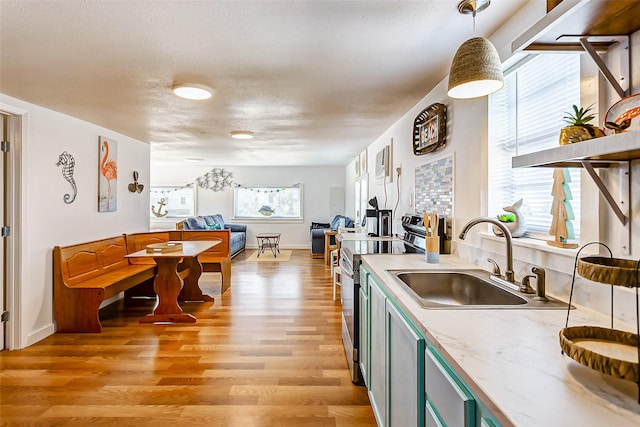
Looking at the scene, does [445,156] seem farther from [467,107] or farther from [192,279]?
[192,279]

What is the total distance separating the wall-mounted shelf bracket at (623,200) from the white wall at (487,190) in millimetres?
18

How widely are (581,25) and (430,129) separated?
169 centimetres

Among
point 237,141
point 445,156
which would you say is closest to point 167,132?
point 237,141

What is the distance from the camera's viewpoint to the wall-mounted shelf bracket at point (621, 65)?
1.07 m

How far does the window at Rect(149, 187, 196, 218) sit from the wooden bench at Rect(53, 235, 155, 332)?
17.1ft

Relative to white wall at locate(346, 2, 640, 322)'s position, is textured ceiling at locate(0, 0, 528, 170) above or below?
above

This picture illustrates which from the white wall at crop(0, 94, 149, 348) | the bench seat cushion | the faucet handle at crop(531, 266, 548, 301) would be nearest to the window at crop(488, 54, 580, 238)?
the faucet handle at crop(531, 266, 548, 301)

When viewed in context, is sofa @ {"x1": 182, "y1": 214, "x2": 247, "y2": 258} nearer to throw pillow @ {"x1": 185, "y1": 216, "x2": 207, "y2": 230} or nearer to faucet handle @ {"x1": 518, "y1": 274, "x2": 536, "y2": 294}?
throw pillow @ {"x1": 185, "y1": 216, "x2": 207, "y2": 230}

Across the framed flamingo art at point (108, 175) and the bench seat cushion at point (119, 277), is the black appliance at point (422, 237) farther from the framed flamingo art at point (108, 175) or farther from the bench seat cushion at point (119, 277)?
the framed flamingo art at point (108, 175)

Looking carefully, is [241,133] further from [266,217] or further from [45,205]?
[266,217]

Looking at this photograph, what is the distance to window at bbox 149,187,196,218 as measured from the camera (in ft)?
29.1

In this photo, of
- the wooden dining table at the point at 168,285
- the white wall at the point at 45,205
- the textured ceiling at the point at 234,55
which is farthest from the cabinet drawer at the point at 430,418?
the white wall at the point at 45,205

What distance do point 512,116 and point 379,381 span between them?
1571 millimetres

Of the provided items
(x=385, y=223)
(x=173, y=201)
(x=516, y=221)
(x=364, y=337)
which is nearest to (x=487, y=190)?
(x=516, y=221)
